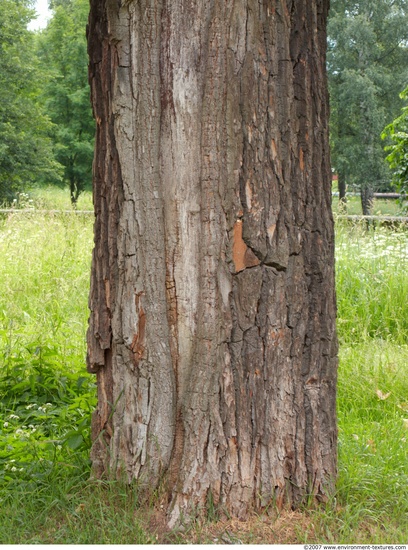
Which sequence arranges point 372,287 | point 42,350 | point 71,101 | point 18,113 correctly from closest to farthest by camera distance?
point 42,350, point 372,287, point 18,113, point 71,101

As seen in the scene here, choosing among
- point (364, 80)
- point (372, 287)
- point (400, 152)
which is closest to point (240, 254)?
point (372, 287)

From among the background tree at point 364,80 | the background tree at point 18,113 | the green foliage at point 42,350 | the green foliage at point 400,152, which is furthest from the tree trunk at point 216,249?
the background tree at point 364,80

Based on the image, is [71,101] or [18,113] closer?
[18,113]

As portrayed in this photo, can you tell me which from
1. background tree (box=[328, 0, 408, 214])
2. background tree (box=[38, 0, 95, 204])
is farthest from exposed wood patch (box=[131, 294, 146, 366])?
background tree (box=[328, 0, 408, 214])

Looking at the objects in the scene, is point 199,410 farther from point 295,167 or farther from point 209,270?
point 295,167

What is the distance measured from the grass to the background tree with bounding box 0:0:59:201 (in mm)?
16081

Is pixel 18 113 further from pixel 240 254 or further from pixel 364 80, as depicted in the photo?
pixel 240 254

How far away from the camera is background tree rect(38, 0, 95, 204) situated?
29.5m

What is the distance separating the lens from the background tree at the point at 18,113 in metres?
22.8

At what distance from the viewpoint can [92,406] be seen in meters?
3.72

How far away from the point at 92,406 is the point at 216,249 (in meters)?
1.52

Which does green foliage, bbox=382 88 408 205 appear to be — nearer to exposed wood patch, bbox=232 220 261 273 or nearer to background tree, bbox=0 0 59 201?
exposed wood patch, bbox=232 220 261 273

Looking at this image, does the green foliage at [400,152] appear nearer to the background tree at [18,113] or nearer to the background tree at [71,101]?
the background tree at [18,113]

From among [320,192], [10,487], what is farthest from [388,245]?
[10,487]
